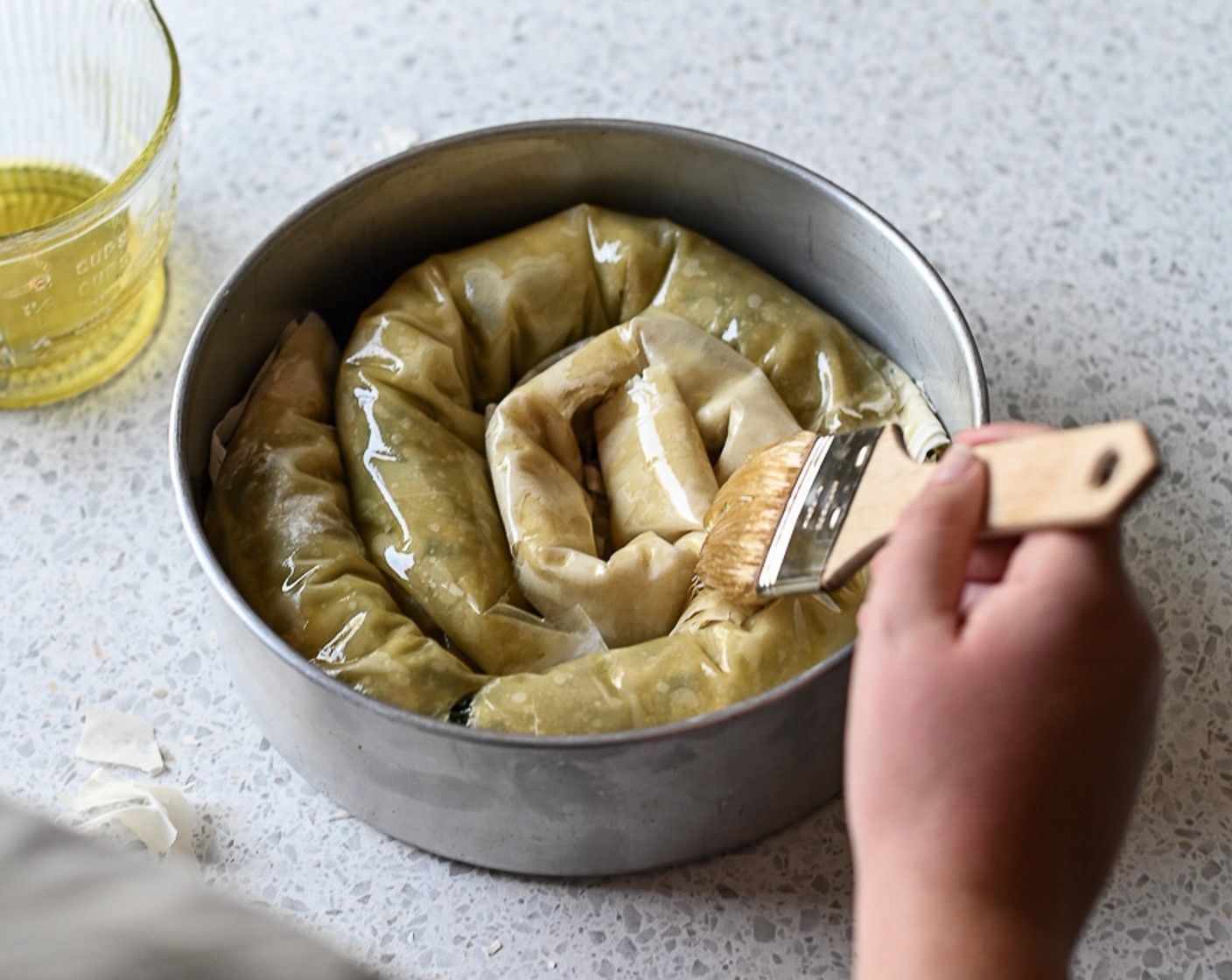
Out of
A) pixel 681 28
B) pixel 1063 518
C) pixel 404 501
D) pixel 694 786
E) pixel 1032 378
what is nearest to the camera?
pixel 1063 518

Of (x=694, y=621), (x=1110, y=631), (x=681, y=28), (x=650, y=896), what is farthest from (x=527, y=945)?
(x=681, y=28)

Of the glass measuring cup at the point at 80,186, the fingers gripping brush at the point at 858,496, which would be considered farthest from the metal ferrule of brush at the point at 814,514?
the glass measuring cup at the point at 80,186

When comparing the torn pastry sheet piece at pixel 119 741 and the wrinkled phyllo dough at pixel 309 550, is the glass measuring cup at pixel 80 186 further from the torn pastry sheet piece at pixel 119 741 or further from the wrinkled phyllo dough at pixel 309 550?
the torn pastry sheet piece at pixel 119 741

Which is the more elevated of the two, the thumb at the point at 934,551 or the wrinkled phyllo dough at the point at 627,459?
the thumb at the point at 934,551

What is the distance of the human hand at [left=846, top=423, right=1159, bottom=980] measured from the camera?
1.30 feet

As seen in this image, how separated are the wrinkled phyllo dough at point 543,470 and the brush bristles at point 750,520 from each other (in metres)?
0.02

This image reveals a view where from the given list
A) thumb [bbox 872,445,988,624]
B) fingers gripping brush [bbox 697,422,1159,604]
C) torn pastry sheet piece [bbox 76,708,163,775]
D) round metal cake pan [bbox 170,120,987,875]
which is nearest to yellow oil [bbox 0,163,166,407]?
round metal cake pan [bbox 170,120,987,875]

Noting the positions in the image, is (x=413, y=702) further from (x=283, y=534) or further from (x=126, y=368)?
(x=126, y=368)

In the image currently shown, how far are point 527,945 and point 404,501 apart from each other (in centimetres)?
23

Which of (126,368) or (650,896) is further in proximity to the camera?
(126,368)

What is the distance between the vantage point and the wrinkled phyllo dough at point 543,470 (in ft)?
2.01

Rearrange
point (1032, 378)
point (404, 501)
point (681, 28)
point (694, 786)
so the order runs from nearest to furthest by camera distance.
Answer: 1. point (694, 786)
2. point (404, 501)
3. point (1032, 378)
4. point (681, 28)

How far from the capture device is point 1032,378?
2.67 feet

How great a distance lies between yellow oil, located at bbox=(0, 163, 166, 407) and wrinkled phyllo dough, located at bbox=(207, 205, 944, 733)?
0.12 m
